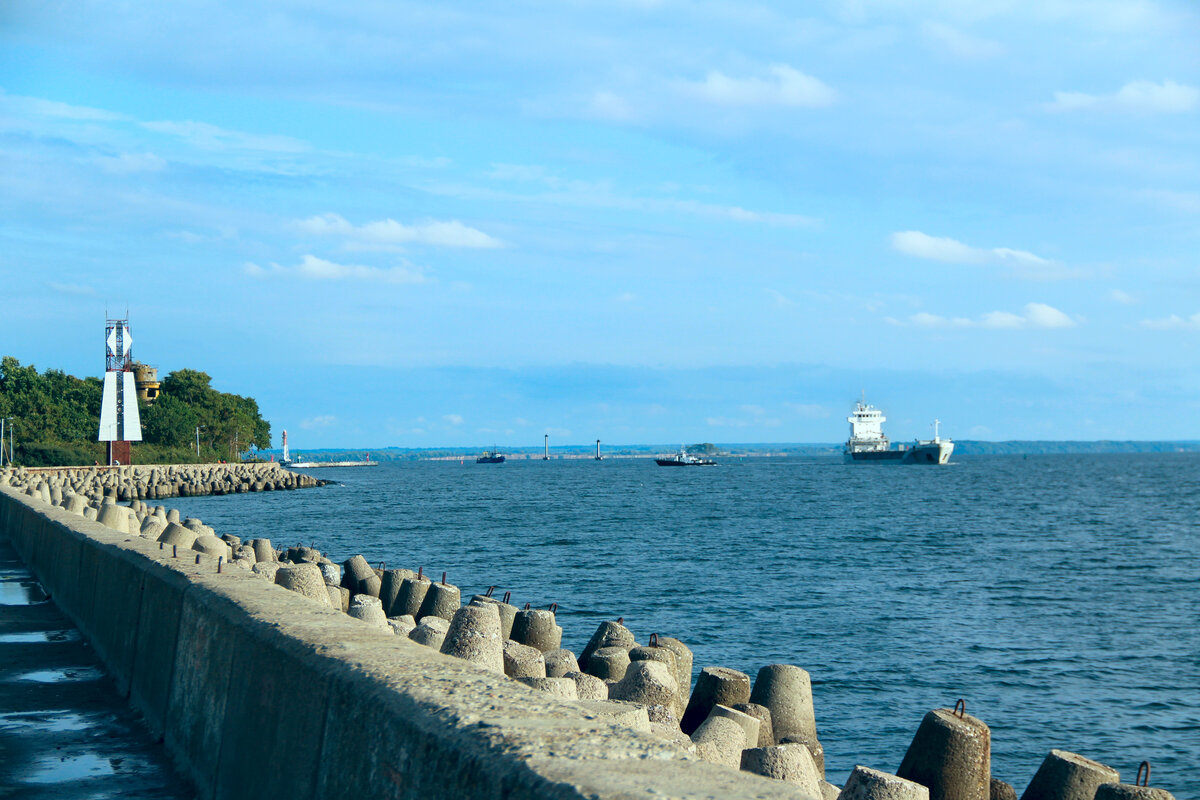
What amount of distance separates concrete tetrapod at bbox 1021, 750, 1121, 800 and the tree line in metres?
96.8

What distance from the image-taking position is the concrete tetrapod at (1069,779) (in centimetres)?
786

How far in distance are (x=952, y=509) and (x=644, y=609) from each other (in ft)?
169

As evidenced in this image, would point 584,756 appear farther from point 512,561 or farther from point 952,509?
point 952,509

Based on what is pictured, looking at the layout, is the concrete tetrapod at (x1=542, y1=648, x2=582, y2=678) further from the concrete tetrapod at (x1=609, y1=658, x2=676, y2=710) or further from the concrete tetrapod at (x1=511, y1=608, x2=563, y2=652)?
the concrete tetrapod at (x1=511, y1=608, x2=563, y2=652)

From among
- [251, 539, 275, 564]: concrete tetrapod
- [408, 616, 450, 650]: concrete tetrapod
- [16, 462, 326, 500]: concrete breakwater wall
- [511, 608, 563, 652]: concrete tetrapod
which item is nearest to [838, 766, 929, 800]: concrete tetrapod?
[408, 616, 450, 650]: concrete tetrapod

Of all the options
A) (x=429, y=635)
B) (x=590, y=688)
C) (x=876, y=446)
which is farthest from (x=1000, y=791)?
(x=876, y=446)

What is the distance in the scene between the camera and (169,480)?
274ft

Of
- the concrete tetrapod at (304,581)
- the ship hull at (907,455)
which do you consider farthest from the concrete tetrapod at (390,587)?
the ship hull at (907,455)

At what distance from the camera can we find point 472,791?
288cm

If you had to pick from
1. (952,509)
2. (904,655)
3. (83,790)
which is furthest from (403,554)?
(952,509)

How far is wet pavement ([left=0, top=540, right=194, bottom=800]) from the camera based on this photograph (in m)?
5.32

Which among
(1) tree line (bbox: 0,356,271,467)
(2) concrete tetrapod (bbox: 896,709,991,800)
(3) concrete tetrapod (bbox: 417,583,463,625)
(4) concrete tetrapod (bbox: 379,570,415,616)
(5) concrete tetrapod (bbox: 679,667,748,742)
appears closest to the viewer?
(2) concrete tetrapod (bbox: 896,709,991,800)

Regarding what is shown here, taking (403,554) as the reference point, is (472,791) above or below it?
above

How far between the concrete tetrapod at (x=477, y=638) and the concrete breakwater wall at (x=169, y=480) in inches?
2003
